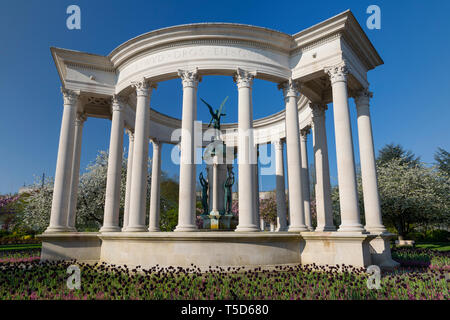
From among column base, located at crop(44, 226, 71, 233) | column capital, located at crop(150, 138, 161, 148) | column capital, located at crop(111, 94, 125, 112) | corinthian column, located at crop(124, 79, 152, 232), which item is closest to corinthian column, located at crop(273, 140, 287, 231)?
corinthian column, located at crop(124, 79, 152, 232)

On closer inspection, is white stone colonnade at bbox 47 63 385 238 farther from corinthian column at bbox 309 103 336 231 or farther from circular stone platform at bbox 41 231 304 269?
circular stone platform at bbox 41 231 304 269

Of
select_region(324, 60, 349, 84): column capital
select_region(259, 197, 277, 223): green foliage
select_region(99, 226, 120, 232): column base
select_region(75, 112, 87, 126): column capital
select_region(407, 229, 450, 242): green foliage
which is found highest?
select_region(324, 60, 349, 84): column capital

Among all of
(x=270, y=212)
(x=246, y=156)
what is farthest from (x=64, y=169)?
(x=270, y=212)

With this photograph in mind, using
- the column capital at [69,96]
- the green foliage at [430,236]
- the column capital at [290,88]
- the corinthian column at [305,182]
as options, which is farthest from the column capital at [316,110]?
the green foliage at [430,236]

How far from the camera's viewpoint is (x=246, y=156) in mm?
32438

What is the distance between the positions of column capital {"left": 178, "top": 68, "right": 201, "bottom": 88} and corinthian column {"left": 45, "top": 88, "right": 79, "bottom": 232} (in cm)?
1571

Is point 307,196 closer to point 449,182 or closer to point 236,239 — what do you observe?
point 236,239

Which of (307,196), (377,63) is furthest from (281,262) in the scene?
(377,63)

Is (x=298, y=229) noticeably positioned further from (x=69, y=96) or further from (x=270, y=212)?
(x=270, y=212)

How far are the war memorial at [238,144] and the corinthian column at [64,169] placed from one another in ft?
0.40

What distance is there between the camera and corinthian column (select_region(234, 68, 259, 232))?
1198 inches
